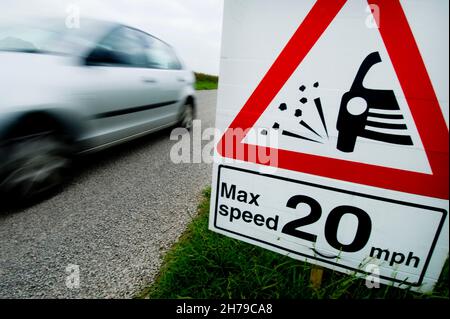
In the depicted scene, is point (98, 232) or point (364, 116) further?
point (98, 232)

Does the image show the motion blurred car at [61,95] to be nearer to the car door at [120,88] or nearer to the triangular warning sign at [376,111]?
the car door at [120,88]

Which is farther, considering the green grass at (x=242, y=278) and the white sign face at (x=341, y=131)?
the green grass at (x=242, y=278)

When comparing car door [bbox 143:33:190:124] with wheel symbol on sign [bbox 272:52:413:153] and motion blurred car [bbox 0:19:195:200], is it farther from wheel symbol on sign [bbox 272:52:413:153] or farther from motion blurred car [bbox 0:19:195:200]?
wheel symbol on sign [bbox 272:52:413:153]

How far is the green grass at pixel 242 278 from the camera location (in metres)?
1.34

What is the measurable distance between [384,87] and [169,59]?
405cm

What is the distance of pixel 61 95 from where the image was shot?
225 centimetres

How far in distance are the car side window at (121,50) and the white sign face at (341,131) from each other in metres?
2.22

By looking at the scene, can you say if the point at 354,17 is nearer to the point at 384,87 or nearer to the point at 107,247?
the point at 384,87

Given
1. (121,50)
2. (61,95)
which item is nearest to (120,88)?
(121,50)

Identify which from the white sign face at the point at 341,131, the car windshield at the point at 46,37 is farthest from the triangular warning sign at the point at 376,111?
the car windshield at the point at 46,37

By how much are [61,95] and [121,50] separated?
3.65ft

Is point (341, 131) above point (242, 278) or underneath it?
above

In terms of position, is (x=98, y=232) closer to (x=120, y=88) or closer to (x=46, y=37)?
(x=120, y=88)
